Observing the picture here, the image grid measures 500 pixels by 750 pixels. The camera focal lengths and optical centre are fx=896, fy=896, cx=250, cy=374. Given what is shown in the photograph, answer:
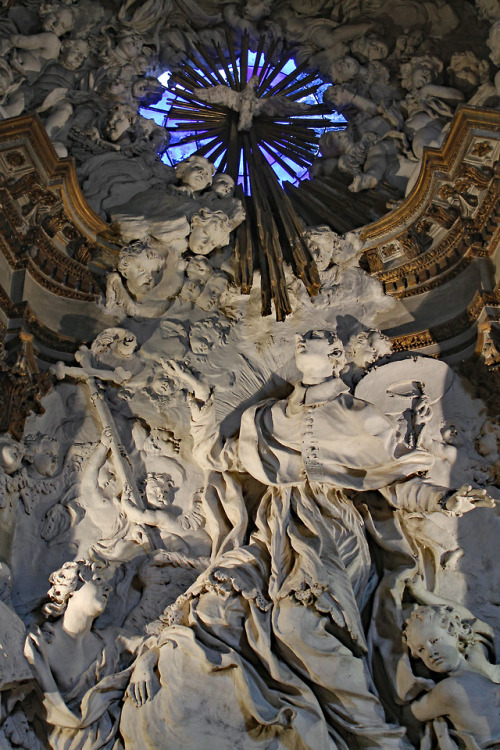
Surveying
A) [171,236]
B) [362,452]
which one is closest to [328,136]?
[171,236]

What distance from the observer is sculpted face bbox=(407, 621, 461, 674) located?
15.8 ft

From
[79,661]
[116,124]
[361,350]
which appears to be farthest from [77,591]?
[116,124]

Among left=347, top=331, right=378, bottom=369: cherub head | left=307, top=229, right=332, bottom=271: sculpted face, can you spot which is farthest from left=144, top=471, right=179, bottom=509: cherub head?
left=307, top=229, right=332, bottom=271: sculpted face

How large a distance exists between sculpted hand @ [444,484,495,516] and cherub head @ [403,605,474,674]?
0.55 m

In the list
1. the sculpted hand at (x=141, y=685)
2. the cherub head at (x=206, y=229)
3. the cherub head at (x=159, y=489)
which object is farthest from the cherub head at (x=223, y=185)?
the sculpted hand at (x=141, y=685)

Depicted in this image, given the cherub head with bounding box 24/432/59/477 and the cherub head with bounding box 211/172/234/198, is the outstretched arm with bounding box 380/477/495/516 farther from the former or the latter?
the cherub head with bounding box 211/172/234/198

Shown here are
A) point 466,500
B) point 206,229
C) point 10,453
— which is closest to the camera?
point 466,500

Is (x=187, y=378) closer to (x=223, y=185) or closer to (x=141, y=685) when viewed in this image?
(x=223, y=185)

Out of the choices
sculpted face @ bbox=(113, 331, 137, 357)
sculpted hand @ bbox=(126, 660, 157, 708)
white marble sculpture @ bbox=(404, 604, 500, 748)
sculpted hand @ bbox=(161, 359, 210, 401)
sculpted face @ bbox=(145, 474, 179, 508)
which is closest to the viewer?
white marble sculpture @ bbox=(404, 604, 500, 748)

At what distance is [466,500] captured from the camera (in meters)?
5.15

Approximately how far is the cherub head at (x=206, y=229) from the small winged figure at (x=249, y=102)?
63.8 inches

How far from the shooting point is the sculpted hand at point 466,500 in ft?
16.8

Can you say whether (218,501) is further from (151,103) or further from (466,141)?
(151,103)

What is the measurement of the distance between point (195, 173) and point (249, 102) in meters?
1.30
